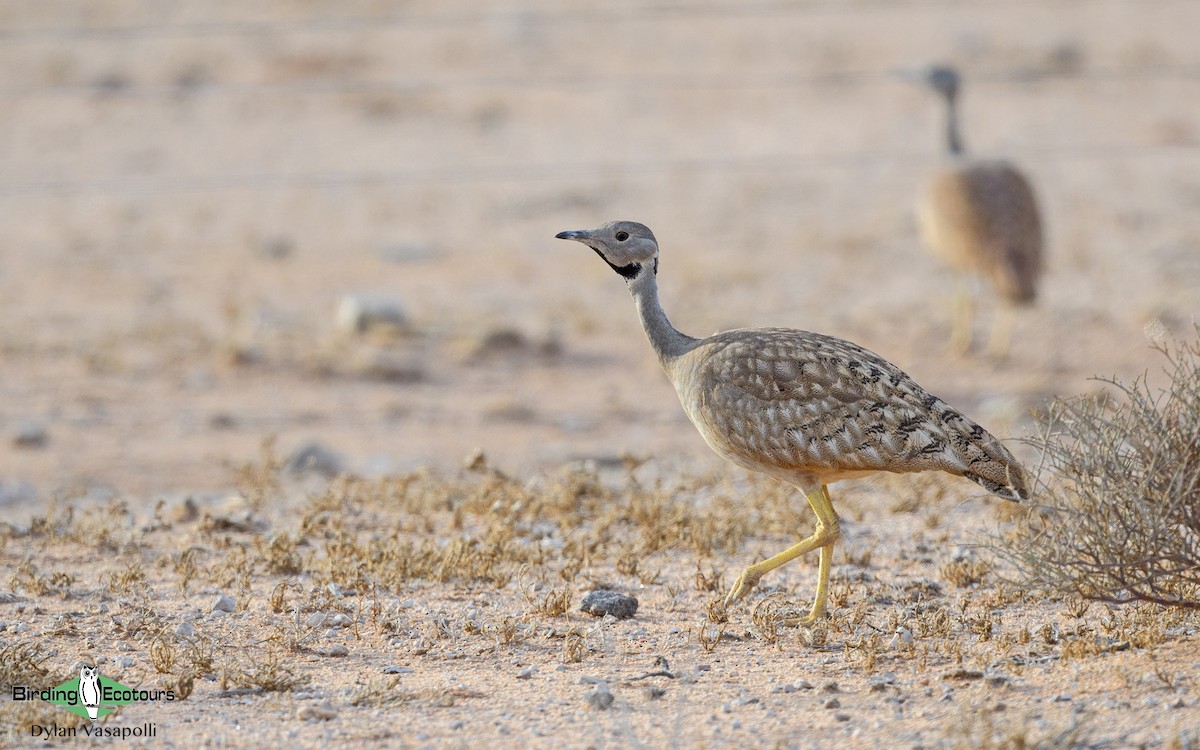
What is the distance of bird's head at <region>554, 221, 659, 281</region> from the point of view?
5.65 m

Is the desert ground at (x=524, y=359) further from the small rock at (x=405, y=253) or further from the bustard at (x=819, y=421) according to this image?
the bustard at (x=819, y=421)

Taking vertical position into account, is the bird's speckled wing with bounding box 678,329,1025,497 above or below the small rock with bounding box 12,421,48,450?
below

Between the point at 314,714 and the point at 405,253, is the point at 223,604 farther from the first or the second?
the point at 405,253

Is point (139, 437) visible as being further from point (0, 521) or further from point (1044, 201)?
point (1044, 201)

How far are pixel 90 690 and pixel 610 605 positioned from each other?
5.87ft

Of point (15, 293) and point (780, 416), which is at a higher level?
point (15, 293)

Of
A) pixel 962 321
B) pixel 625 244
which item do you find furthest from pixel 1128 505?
pixel 962 321

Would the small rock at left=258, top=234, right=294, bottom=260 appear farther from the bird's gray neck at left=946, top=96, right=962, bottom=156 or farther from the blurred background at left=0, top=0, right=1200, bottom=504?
the bird's gray neck at left=946, top=96, right=962, bottom=156

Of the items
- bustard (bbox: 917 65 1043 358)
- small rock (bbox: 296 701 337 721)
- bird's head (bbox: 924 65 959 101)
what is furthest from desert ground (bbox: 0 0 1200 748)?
bird's head (bbox: 924 65 959 101)

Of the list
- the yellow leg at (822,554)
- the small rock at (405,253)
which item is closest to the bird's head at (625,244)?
the yellow leg at (822,554)

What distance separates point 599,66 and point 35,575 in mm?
13840

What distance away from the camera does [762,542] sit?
636 centimetres

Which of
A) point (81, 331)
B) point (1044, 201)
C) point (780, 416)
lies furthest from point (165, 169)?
point (780, 416)

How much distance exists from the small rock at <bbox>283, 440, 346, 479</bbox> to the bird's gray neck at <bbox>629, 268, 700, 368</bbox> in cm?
272
